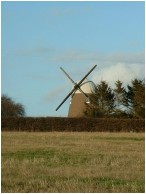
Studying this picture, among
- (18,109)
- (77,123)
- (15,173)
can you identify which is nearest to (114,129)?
(77,123)

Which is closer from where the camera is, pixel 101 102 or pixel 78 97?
pixel 101 102

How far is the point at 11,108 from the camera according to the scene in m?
84.6

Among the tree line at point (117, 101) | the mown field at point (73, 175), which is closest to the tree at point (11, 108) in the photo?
the tree line at point (117, 101)

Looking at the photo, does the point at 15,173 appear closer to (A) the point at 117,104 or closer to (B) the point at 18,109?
(A) the point at 117,104

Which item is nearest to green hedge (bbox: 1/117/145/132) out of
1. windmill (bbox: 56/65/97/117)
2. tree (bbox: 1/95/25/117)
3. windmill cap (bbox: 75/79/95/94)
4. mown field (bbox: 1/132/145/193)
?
windmill (bbox: 56/65/97/117)

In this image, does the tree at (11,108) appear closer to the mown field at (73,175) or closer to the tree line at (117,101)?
the tree line at (117,101)

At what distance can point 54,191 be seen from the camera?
1004cm

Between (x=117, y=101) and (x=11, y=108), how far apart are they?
20.0m

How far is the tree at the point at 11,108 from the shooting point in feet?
272

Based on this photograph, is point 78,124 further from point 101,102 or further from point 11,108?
point 11,108

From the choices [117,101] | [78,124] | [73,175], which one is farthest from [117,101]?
[73,175]

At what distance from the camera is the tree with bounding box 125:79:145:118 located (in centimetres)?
6609

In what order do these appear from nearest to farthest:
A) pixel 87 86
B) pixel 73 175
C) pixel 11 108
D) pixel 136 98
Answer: pixel 73 175, pixel 136 98, pixel 87 86, pixel 11 108

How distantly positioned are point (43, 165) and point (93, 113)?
5287cm
